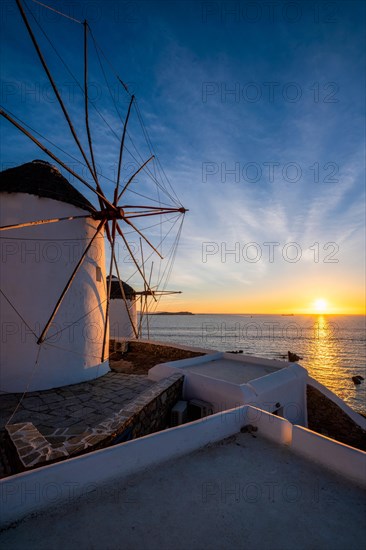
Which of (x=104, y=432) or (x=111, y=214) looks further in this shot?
(x=111, y=214)

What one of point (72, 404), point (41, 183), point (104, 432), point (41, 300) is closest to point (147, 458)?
point (104, 432)

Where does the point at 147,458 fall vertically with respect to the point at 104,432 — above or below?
above

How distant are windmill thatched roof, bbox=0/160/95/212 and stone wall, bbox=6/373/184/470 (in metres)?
6.77

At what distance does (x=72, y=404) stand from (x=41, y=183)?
6.86 meters

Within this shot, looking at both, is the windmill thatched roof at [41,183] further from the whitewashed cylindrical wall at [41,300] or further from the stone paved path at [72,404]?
the stone paved path at [72,404]

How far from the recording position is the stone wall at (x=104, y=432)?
3730mm

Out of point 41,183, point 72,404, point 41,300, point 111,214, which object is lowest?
point 72,404

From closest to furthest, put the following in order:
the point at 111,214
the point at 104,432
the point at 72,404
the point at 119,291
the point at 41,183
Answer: the point at 104,432 → the point at 72,404 → the point at 41,183 → the point at 111,214 → the point at 119,291

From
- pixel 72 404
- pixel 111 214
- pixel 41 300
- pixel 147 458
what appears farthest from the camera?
pixel 111 214

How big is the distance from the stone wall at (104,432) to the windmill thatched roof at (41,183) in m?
6.77

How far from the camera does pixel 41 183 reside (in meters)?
8.64

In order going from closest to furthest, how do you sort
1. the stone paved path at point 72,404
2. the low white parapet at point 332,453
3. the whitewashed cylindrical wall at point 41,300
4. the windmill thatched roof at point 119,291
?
the low white parapet at point 332,453 → the stone paved path at point 72,404 → the whitewashed cylindrical wall at point 41,300 → the windmill thatched roof at point 119,291

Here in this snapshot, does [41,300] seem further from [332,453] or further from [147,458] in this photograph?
[332,453]

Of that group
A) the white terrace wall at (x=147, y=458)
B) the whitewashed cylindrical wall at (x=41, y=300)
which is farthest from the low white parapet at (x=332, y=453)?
the whitewashed cylindrical wall at (x=41, y=300)
